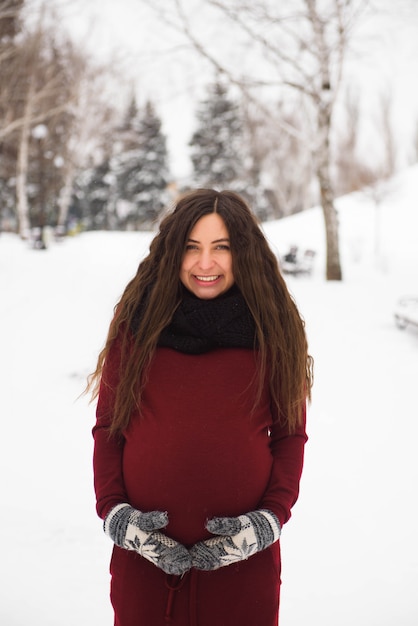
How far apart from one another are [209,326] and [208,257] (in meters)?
0.21

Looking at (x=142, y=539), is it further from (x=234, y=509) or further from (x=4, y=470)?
(x=4, y=470)

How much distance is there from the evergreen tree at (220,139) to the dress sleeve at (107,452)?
3041 cm

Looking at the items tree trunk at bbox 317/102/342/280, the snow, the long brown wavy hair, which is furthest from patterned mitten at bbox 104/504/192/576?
tree trunk at bbox 317/102/342/280

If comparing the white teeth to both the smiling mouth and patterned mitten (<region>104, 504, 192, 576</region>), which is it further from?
patterned mitten (<region>104, 504, 192, 576</region>)

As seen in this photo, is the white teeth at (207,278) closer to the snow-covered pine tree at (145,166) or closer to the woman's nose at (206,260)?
the woman's nose at (206,260)

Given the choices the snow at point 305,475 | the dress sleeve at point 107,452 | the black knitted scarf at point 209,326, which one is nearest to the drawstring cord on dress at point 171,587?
the dress sleeve at point 107,452

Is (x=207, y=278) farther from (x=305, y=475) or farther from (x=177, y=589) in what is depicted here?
(x=305, y=475)

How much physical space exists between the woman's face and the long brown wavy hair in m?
0.02

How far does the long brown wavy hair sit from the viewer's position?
4.75ft

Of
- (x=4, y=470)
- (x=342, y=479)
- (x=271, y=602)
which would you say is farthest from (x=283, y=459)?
(x=4, y=470)

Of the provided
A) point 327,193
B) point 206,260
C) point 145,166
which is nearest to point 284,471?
point 206,260

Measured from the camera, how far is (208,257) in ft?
4.79

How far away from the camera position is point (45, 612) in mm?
2273

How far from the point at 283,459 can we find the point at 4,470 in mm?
2638
